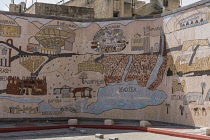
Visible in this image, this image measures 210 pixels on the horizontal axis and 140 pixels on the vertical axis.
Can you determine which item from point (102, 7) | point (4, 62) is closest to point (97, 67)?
point (4, 62)

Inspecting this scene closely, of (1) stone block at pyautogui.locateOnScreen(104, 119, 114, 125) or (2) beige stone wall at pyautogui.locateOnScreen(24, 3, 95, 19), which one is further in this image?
(2) beige stone wall at pyautogui.locateOnScreen(24, 3, 95, 19)

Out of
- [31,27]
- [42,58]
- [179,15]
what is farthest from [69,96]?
[179,15]

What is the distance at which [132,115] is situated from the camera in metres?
15.6

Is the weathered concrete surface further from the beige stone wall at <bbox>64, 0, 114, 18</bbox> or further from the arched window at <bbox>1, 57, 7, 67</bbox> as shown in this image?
the beige stone wall at <bbox>64, 0, 114, 18</bbox>

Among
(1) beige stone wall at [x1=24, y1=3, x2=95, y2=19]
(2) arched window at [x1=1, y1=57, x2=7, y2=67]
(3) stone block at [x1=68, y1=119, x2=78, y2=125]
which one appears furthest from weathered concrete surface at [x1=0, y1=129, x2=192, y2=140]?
(1) beige stone wall at [x1=24, y1=3, x2=95, y2=19]

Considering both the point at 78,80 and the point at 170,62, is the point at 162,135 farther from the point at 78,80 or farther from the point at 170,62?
the point at 78,80

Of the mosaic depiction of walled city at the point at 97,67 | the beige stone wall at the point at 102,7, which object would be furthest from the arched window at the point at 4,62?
the beige stone wall at the point at 102,7

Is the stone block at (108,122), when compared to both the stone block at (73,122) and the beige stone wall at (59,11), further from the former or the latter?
the beige stone wall at (59,11)

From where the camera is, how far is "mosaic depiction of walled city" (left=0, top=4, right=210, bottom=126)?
14.6 m

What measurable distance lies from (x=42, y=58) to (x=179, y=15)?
5.79 metres

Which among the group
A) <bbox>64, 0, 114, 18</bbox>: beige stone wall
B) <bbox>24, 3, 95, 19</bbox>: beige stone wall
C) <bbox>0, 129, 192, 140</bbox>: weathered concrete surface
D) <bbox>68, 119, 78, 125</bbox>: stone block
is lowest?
<bbox>0, 129, 192, 140</bbox>: weathered concrete surface

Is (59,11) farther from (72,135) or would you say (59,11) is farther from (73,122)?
(72,135)

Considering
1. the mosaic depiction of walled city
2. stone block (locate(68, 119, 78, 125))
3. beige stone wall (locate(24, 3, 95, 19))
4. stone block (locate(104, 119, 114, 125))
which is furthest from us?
beige stone wall (locate(24, 3, 95, 19))

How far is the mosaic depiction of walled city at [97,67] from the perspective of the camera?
1458cm
